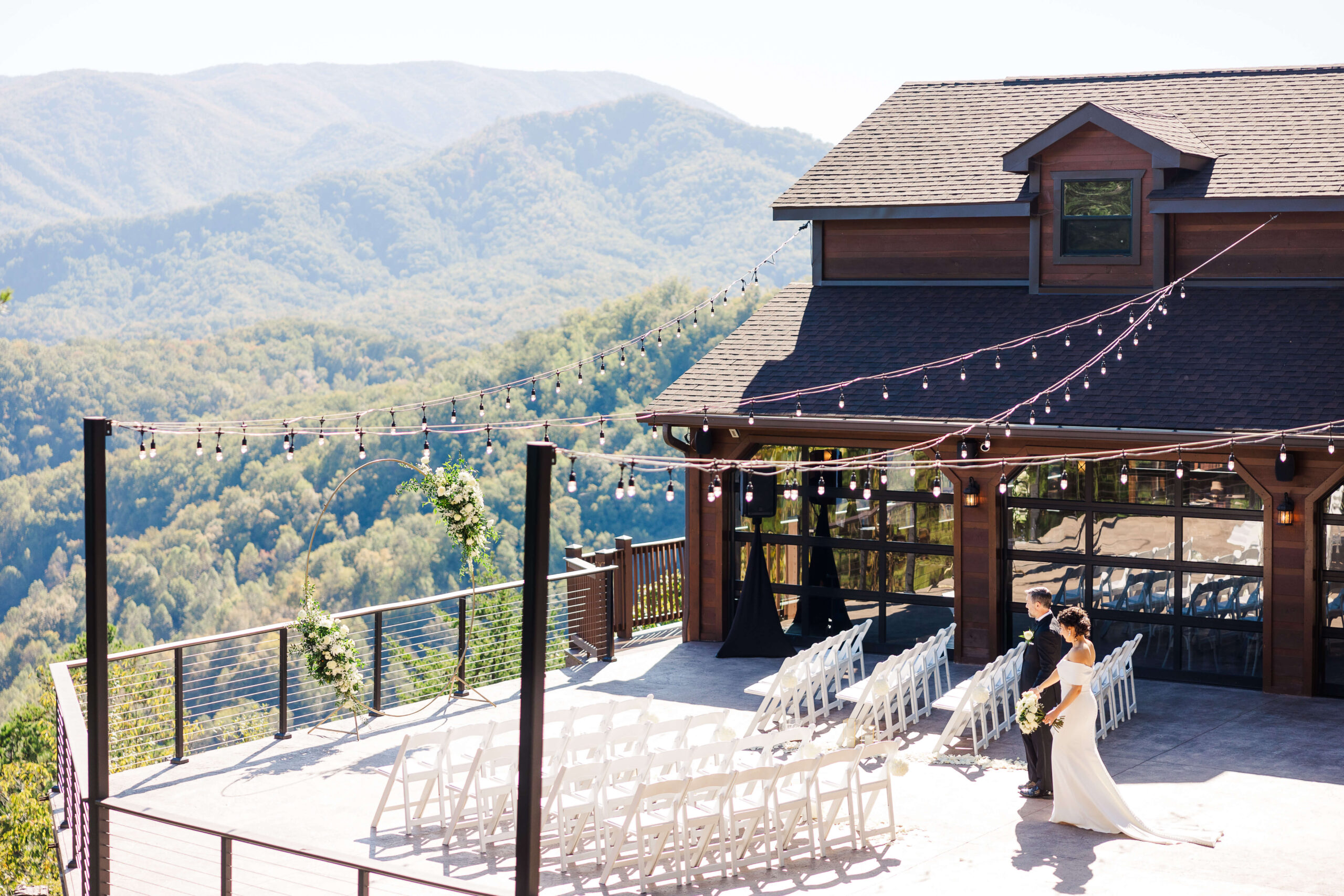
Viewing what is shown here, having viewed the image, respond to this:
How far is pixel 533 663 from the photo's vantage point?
19.5 feet

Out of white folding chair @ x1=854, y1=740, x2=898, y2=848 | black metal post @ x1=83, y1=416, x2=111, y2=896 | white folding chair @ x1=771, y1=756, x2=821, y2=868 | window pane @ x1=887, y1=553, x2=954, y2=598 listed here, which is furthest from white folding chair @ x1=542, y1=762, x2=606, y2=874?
window pane @ x1=887, y1=553, x2=954, y2=598

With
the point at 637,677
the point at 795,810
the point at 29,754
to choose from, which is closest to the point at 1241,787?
the point at 795,810

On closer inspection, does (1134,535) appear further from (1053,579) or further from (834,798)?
(834,798)

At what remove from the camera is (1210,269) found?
574 inches

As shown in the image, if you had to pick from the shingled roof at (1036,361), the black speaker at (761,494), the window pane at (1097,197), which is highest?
the window pane at (1097,197)

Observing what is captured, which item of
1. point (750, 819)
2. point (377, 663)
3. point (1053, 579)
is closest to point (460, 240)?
point (1053, 579)

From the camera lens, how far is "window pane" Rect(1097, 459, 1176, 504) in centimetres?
1295

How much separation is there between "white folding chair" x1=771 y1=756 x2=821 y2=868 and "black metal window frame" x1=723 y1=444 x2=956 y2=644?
5.57m

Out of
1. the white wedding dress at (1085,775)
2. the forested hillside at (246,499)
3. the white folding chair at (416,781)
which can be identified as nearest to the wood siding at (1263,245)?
the white wedding dress at (1085,775)

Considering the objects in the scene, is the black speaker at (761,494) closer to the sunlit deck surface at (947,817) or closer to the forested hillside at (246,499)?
the sunlit deck surface at (947,817)

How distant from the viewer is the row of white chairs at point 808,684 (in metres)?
11.3

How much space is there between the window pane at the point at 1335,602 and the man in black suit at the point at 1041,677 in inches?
159

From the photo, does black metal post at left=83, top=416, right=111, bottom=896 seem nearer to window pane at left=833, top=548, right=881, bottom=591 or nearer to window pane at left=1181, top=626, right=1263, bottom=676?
window pane at left=833, top=548, right=881, bottom=591

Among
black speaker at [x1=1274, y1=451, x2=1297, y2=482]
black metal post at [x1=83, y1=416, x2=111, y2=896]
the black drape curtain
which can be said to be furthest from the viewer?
the black drape curtain
